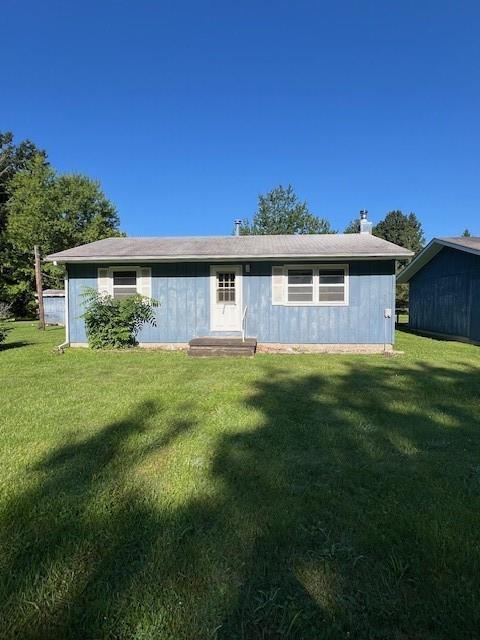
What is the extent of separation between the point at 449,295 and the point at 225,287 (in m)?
8.51

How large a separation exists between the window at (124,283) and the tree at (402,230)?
127 ft

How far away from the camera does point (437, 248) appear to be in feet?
47.0

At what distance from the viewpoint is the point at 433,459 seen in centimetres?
332

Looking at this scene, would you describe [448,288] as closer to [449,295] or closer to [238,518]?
[449,295]

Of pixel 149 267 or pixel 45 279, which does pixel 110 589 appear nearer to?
pixel 149 267

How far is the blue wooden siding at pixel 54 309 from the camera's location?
21.7m

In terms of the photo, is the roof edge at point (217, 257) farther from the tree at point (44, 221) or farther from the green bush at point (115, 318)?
the tree at point (44, 221)

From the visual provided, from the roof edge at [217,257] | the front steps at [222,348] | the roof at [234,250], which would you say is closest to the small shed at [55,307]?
the roof at [234,250]

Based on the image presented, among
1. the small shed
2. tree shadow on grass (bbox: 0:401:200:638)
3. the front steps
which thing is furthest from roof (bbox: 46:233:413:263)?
the small shed

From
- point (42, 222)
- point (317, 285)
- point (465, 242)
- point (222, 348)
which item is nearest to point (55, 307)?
point (42, 222)

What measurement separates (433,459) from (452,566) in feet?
4.57

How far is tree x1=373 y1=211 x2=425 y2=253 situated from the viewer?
143ft

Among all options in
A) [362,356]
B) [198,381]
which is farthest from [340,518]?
[362,356]

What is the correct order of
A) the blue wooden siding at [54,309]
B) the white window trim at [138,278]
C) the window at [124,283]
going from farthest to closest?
the blue wooden siding at [54,309]
the window at [124,283]
the white window trim at [138,278]
